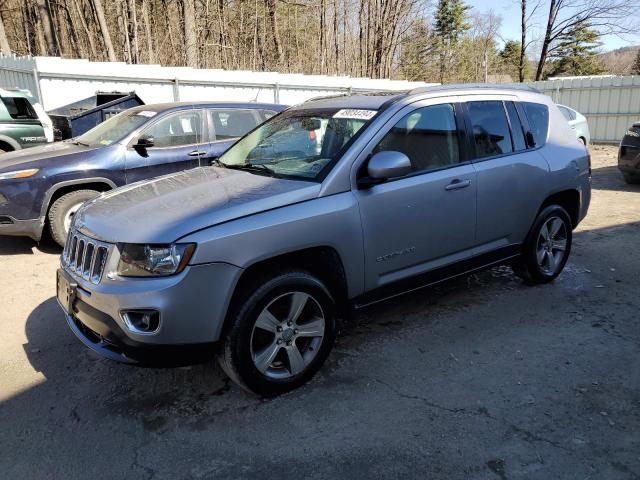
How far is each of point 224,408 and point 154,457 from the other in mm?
518

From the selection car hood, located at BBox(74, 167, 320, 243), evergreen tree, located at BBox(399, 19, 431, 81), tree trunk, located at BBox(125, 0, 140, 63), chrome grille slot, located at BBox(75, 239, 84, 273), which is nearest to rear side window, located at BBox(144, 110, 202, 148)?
car hood, located at BBox(74, 167, 320, 243)

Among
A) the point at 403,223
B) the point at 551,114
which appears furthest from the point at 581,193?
the point at 403,223

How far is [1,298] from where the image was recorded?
4.80 metres

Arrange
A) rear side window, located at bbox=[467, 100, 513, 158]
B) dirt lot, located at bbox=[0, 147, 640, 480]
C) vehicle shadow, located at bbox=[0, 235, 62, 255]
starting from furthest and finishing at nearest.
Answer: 1. vehicle shadow, located at bbox=[0, 235, 62, 255]
2. rear side window, located at bbox=[467, 100, 513, 158]
3. dirt lot, located at bbox=[0, 147, 640, 480]

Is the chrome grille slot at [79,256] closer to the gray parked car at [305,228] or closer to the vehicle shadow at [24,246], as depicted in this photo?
the gray parked car at [305,228]

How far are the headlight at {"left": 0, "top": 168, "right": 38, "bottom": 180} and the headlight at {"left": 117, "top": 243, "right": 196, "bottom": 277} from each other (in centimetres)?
359

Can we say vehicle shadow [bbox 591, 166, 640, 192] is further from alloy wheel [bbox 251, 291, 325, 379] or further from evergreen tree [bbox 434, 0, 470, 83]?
evergreen tree [bbox 434, 0, 470, 83]

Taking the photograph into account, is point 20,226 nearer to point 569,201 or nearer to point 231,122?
point 231,122

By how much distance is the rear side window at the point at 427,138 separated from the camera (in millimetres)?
3598

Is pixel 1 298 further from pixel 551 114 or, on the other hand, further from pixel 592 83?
pixel 592 83

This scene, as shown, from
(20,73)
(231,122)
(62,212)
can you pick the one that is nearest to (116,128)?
(62,212)

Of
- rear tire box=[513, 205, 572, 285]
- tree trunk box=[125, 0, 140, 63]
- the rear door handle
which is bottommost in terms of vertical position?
rear tire box=[513, 205, 572, 285]

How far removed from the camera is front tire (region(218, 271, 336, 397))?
9.48ft

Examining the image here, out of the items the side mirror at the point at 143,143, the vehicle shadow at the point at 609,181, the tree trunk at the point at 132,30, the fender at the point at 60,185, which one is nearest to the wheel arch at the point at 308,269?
the side mirror at the point at 143,143
